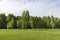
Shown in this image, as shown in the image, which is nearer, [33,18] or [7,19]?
[7,19]

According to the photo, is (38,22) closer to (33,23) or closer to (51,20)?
(33,23)

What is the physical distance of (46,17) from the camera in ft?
449

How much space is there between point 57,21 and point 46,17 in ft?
44.4

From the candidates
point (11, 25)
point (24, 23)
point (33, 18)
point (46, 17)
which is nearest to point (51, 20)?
point (46, 17)

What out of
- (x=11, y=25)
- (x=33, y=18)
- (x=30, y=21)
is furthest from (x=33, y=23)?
(x=11, y=25)

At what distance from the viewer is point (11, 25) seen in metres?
102

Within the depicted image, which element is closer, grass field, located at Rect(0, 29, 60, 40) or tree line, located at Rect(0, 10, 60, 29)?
grass field, located at Rect(0, 29, 60, 40)

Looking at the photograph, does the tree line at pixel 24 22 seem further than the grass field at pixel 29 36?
Yes

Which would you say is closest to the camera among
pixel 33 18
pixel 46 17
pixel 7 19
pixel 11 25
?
pixel 11 25

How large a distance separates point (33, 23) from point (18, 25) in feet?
37.3

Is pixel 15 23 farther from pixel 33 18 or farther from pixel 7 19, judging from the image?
pixel 33 18

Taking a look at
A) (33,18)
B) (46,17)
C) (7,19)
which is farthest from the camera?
(46,17)

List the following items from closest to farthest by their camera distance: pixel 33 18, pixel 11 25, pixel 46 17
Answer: pixel 11 25, pixel 33 18, pixel 46 17

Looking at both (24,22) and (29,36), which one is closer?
(29,36)
